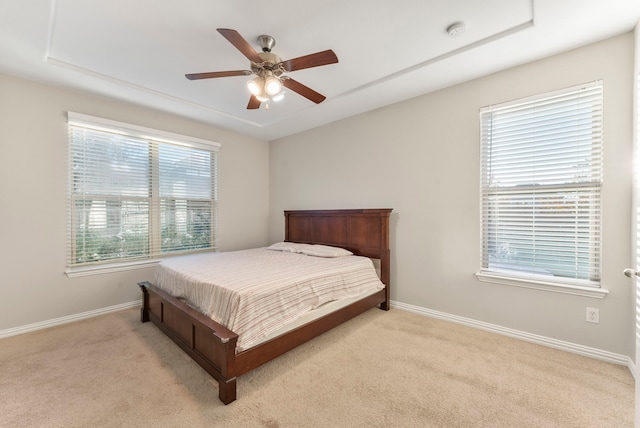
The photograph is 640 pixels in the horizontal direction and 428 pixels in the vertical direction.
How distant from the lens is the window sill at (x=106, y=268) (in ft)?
9.61

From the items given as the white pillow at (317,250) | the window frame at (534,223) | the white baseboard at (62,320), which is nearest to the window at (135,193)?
the white baseboard at (62,320)

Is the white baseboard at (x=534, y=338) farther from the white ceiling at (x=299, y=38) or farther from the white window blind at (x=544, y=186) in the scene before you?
the white ceiling at (x=299, y=38)

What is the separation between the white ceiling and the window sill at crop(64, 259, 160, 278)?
78.5 inches

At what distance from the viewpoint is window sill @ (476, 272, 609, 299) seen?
211 cm

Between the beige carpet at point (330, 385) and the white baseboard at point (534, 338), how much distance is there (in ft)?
0.23

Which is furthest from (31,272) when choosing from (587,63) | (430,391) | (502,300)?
(587,63)

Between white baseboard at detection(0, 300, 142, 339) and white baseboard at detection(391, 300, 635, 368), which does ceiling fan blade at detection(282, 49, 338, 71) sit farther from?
white baseboard at detection(0, 300, 142, 339)

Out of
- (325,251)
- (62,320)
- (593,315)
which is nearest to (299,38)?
(325,251)

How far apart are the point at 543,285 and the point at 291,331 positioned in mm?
2219

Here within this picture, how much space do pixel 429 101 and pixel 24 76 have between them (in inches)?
165

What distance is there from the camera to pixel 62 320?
2.84 meters

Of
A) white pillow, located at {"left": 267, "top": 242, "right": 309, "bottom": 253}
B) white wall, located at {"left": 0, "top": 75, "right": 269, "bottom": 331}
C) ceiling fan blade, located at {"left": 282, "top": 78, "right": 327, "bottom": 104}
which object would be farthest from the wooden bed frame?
ceiling fan blade, located at {"left": 282, "top": 78, "right": 327, "bottom": 104}

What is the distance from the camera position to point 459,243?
2.80 meters

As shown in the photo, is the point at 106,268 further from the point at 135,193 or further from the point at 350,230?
the point at 350,230
